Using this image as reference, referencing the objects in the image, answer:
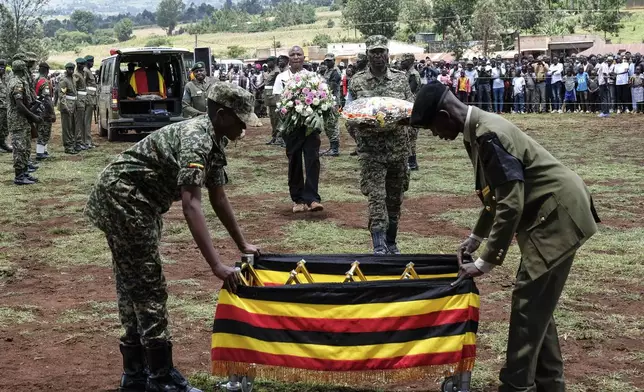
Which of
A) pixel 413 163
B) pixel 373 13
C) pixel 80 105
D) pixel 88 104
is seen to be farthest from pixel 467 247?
pixel 373 13

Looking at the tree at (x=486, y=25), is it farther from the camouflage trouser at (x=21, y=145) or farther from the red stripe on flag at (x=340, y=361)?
the red stripe on flag at (x=340, y=361)

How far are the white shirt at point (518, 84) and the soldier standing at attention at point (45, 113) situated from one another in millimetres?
15308

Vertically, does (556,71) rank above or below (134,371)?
above

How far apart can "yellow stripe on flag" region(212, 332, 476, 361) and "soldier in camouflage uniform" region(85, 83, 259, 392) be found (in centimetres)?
33

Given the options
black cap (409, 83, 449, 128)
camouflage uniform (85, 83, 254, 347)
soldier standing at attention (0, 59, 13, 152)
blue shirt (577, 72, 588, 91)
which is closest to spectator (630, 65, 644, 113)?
blue shirt (577, 72, 588, 91)

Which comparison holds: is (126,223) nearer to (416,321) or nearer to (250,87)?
(416,321)

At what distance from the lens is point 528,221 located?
4832 mm

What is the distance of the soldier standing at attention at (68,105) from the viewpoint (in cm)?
2012

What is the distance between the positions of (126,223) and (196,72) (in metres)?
13.0

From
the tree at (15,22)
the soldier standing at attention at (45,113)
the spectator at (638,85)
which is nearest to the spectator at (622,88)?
the spectator at (638,85)

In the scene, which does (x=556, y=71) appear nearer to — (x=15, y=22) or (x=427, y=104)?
(x=427, y=104)

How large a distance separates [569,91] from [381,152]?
2101 centimetres

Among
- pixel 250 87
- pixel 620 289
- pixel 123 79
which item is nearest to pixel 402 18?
pixel 250 87

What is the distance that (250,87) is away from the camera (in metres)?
34.2
